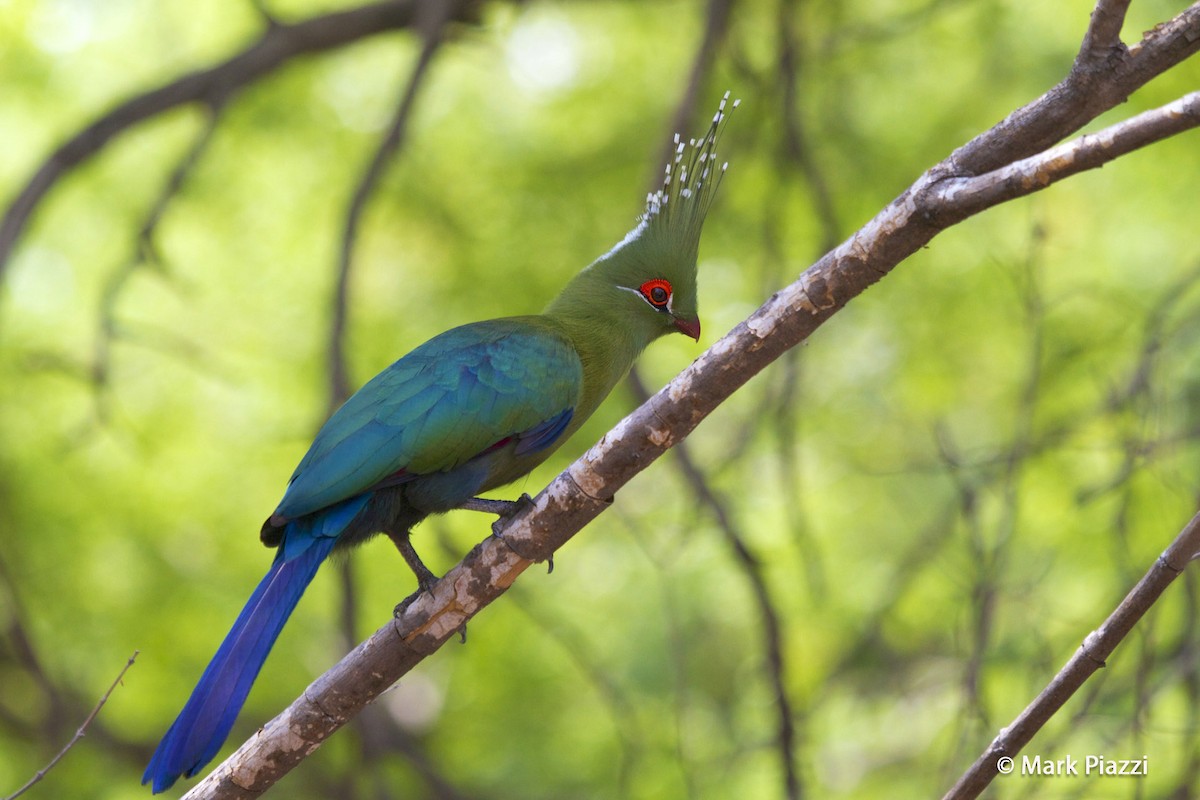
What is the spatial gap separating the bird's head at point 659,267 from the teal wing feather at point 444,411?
42 cm

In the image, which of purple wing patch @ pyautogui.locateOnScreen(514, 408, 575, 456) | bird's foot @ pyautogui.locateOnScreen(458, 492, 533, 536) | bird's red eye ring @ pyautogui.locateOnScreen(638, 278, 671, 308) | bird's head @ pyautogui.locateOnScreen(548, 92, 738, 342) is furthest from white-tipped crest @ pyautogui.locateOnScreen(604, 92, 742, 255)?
bird's foot @ pyautogui.locateOnScreen(458, 492, 533, 536)

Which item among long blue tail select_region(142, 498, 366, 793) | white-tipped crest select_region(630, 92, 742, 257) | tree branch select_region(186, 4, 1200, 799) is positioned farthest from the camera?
white-tipped crest select_region(630, 92, 742, 257)

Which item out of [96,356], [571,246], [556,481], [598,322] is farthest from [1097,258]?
[96,356]

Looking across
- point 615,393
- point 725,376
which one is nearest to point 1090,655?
point 725,376

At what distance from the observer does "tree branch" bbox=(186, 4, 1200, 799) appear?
7.30ft

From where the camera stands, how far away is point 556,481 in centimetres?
269

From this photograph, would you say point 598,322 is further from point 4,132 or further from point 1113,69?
point 4,132

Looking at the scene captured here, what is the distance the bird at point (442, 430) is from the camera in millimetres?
2996

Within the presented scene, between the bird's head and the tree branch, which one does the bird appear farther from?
the tree branch

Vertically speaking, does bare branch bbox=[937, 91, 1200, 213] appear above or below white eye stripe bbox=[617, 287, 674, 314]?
below

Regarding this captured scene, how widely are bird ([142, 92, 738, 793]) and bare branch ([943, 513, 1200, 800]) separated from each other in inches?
54.0

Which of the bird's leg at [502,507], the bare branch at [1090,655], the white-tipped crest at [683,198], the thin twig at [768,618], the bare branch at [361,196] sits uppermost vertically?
the bare branch at [361,196]

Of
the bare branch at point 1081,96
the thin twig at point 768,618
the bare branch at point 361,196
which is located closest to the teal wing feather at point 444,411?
the thin twig at point 768,618

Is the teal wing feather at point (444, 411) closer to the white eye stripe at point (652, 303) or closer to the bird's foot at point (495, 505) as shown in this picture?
the bird's foot at point (495, 505)
